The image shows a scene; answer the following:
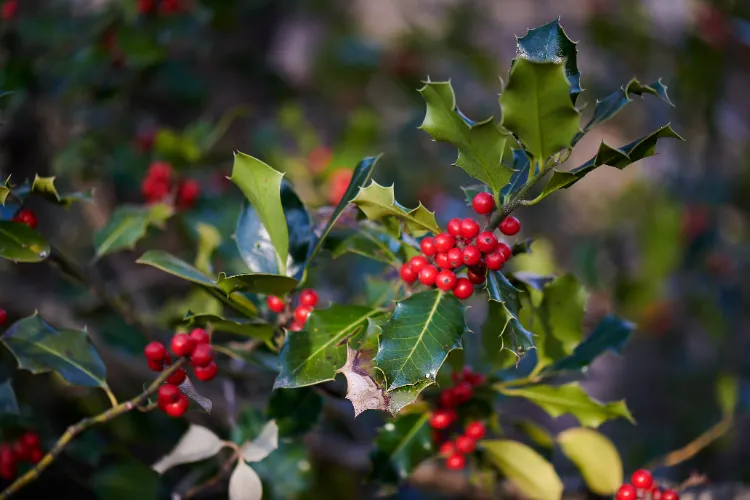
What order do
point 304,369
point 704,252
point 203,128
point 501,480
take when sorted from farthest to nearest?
point 704,252 → point 203,128 → point 501,480 → point 304,369

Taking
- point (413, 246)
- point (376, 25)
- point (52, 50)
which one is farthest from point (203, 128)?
point (376, 25)

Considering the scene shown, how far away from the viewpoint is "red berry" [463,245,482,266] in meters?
0.99

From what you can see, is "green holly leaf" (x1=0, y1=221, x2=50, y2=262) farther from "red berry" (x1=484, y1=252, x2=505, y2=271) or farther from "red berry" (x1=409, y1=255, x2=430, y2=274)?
"red berry" (x1=484, y1=252, x2=505, y2=271)

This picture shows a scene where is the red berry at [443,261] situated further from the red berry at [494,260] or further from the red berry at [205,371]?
the red berry at [205,371]

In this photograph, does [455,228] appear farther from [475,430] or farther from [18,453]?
[18,453]

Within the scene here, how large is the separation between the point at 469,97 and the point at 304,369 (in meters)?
2.12

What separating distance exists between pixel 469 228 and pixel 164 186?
3.75 feet

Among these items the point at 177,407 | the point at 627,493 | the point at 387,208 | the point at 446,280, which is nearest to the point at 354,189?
the point at 387,208

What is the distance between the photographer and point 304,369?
1048mm

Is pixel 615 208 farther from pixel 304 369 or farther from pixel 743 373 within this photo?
pixel 304 369

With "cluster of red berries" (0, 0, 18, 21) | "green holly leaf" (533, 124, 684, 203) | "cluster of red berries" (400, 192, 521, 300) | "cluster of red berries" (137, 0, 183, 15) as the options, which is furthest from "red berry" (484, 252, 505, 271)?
"cluster of red berries" (0, 0, 18, 21)

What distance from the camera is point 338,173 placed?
2240mm

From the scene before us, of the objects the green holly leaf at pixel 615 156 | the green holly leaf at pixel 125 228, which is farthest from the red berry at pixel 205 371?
the green holly leaf at pixel 615 156

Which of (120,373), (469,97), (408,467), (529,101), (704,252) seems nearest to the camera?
(529,101)
